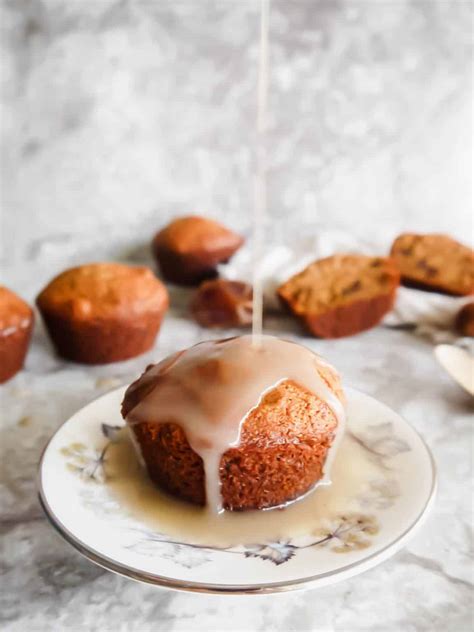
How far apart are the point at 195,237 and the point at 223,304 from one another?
0.78ft

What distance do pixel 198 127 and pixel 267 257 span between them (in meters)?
0.39

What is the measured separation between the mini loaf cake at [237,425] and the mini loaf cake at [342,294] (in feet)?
1.60

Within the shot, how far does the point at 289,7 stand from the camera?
5.23 ft

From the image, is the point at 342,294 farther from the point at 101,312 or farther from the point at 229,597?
the point at 229,597

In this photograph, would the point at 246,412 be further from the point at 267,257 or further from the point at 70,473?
the point at 267,257

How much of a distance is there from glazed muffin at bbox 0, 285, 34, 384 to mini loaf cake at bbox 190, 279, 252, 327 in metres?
0.33

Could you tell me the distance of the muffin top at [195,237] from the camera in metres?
1.55

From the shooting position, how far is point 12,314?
3.87 ft

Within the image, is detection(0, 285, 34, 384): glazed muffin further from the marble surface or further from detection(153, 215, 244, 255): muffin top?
detection(153, 215, 244, 255): muffin top

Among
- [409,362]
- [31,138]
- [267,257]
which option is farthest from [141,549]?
[31,138]

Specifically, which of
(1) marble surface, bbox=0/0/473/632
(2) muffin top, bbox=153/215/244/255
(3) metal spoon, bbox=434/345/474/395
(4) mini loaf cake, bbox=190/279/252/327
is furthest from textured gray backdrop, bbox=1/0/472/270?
(3) metal spoon, bbox=434/345/474/395

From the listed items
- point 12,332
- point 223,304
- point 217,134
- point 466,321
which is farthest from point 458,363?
point 217,134

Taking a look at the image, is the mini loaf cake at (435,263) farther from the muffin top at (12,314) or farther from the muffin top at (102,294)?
the muffin top at (12,314)

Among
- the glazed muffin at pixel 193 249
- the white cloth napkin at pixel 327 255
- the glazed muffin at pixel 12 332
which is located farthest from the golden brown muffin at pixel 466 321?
the glazed muffin at pixel 12 332
